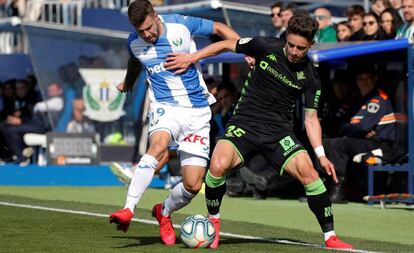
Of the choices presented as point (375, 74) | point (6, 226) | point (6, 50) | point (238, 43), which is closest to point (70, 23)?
point (6, 50)

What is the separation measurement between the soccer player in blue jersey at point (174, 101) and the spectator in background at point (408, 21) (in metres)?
5.70

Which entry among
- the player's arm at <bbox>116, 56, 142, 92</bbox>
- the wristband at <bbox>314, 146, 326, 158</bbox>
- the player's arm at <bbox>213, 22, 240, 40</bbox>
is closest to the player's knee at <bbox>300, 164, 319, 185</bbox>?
the wristband at <bbox>314, 146, 326, 158</bbox>

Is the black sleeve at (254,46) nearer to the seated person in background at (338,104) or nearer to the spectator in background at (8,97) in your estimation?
the seated person in background at (338,104)

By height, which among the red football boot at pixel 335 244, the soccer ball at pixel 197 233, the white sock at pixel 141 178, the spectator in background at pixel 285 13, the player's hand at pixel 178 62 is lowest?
the red football boot at pixel 335 244

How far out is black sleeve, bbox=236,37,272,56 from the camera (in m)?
10.4

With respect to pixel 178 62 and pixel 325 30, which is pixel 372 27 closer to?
pixel 325 30

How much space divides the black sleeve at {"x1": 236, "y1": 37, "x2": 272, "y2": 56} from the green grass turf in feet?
5.17

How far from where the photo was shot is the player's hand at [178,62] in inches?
419

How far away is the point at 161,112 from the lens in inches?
423

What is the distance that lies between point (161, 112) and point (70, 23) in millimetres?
14856

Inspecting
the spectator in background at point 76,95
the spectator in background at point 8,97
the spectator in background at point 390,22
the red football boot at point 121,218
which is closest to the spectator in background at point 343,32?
the spectator in background at point 390,22

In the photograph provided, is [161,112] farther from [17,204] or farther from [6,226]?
[17,204]

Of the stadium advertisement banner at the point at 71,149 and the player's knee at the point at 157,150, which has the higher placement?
the player's knee at the point at 157,150

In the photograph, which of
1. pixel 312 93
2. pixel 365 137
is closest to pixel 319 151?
pixel 312 93
